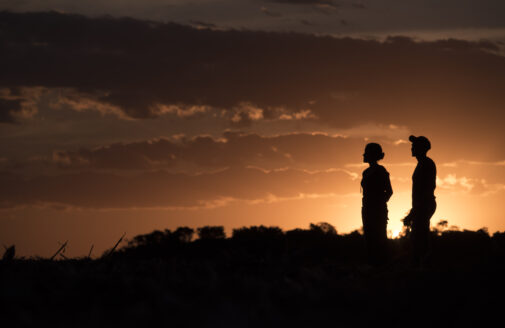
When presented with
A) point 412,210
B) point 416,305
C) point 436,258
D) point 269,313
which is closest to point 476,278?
point 416,305

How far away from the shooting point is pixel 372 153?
14.5m

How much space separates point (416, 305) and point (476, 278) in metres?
1.21

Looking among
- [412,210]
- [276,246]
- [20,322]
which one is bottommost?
[20,322]

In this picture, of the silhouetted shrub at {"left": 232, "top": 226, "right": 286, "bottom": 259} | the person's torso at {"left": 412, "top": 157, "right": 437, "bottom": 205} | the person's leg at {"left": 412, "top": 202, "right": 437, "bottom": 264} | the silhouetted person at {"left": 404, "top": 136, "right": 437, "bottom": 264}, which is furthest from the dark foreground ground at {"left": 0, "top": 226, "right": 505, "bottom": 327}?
the person's torso at {"left": 412, "top": 157, "right": 437, "bottom": 205}

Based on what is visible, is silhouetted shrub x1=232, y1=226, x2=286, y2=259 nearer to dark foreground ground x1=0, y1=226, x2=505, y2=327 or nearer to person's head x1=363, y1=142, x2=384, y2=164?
dark foreground ground x1=0, y1=226, x2=505, y2=327

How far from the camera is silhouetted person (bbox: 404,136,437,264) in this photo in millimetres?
13922

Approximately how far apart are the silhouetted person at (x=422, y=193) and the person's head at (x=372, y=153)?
27.6 inches

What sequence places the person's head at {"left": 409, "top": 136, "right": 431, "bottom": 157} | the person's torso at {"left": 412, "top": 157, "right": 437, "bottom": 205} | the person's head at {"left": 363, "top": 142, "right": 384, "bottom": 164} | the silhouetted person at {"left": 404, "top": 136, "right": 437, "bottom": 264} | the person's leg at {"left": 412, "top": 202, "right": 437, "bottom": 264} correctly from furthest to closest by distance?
the person's head at {"left": 363, "top": 142, "right": 384, "bottom": 164}
the person's head at {"left": 409, "top": 136, "right": 431, "bottom": 157}
the person's torso at {"left": 412, "top": 157, "right": 437, "bottom": 205}
the silhouetted person at {"left": 404, "top": 136, "right": 437, "bottom": 264}
the person's leg at {"left": 412, "top": 202, "right": 437, "bottom": 264}

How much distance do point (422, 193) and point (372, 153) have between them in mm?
1315

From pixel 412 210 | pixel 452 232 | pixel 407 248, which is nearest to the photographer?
pixel 412 210

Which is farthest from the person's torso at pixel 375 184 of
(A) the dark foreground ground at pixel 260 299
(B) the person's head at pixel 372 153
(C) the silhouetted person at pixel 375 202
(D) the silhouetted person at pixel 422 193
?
(A) the dark foreground ground at pixel 260 299

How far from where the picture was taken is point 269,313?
5.28 m

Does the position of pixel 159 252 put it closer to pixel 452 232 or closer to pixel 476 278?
pixel 452 232

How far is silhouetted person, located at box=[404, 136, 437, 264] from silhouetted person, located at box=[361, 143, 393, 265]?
0.59m
